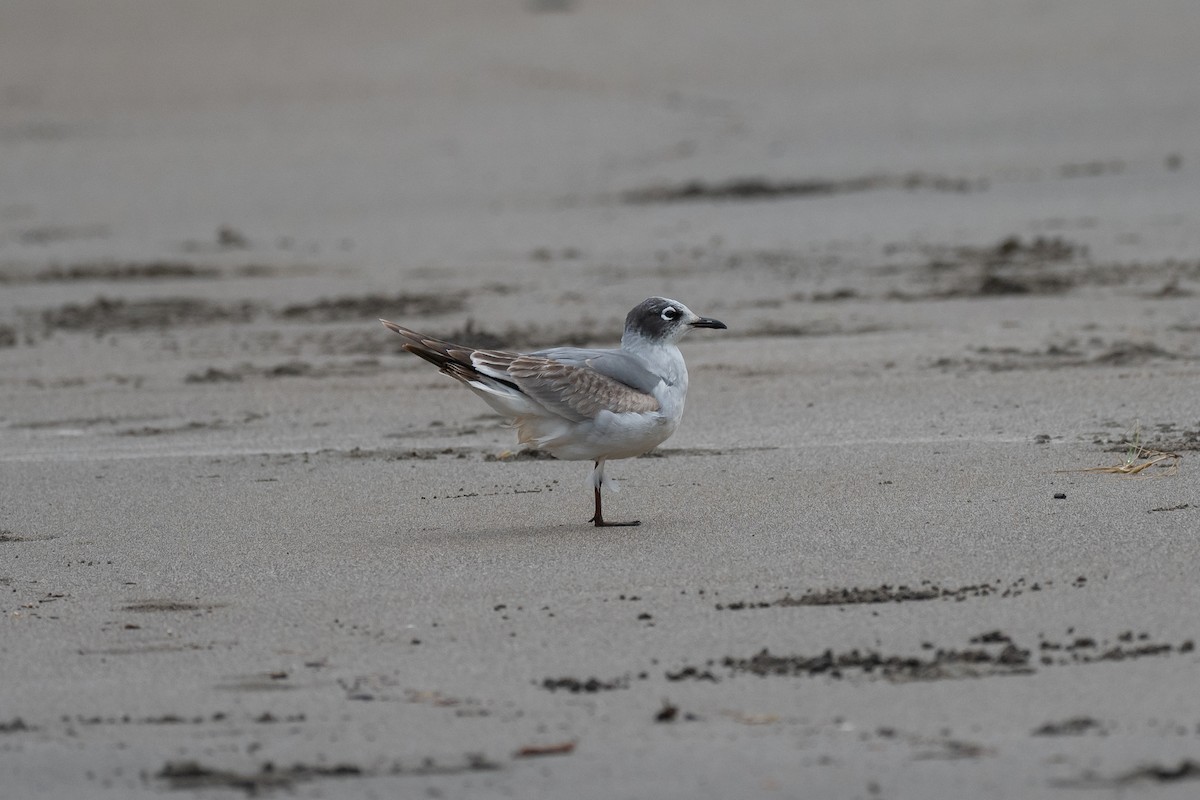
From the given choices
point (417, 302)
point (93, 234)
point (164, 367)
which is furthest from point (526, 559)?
point (93, 234)

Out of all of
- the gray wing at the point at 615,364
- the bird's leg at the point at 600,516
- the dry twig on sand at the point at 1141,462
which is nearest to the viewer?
the bird's leg at the point at 600,516

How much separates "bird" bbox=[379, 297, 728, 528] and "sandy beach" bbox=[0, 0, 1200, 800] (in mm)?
303

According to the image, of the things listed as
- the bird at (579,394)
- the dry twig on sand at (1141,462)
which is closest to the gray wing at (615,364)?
the bird at (579,394)

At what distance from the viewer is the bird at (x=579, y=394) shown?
613 centimetres

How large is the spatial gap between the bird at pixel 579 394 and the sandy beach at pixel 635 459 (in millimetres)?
303

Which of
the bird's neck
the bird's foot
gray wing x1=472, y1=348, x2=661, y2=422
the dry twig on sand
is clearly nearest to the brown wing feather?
gray wing x1=472, y1=348, x2=661, y2=422

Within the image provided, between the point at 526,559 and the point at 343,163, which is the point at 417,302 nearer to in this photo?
the point at 526,559

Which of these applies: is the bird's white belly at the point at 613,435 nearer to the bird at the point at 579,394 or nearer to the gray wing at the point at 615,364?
the bird at the point at 579,394

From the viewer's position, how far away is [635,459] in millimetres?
7430

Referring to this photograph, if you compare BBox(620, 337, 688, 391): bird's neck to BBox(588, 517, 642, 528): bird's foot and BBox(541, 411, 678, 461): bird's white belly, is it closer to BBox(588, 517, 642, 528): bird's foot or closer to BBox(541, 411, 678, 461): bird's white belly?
BBox(541, 411, 678, 461): bird's white belly

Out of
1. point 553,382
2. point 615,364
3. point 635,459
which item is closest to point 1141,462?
point 615,364

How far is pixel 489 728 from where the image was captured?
4.09 metres

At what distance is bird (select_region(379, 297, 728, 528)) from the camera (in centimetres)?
613

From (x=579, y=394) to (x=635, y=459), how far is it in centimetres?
133
